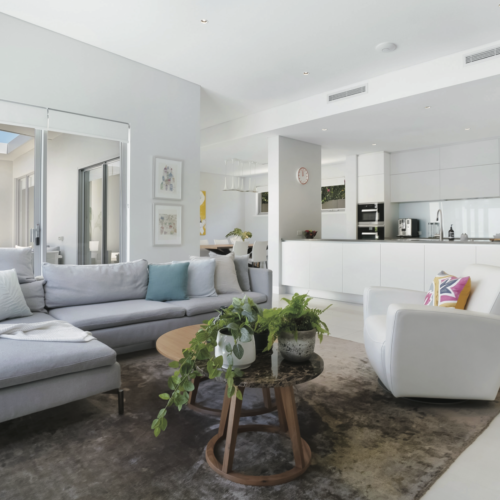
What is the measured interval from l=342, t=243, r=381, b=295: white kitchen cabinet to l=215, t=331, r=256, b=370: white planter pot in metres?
4.22

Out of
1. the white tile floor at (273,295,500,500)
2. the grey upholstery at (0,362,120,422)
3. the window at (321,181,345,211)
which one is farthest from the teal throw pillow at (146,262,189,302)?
the window at (321,181,345,211)

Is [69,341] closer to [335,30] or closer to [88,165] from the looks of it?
[88,165]

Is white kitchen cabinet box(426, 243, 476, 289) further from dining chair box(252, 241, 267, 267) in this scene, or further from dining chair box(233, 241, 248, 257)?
dining chair box(233, 241, 248, 257)

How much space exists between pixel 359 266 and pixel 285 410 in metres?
4.34

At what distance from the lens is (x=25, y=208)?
427cm

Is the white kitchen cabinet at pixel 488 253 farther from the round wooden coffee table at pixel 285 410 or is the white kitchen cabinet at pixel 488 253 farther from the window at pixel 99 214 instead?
the window at pixel 99 214

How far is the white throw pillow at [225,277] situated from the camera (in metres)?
4.10

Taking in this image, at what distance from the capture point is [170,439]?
195 cm

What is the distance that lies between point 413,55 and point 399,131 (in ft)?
6.15

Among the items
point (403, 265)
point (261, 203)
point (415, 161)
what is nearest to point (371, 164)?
point (415, 161)

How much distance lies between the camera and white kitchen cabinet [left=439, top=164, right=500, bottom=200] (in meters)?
6.60

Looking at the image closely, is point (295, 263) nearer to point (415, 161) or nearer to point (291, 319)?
point (415, 161)

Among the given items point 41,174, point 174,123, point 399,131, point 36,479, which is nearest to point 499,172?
point 399,131

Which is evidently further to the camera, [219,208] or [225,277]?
[219,208]
